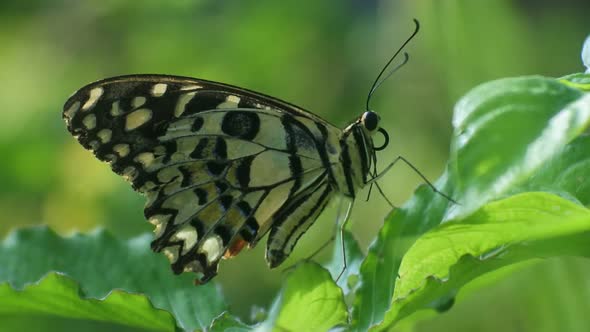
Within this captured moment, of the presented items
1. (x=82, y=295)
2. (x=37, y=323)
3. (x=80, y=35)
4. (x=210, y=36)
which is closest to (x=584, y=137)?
(x=82, y=295)

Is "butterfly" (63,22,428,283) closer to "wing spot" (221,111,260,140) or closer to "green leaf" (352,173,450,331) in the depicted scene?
"wing spot" (221,111,260,140)

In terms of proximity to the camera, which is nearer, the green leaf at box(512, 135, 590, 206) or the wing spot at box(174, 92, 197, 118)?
the green leaf at box(512, 135, 590, 206)

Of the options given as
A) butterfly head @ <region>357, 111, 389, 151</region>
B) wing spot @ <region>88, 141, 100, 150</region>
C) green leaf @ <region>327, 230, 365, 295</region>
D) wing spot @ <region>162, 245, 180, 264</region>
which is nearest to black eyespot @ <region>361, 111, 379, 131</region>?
butterfly head @ <region>357, 111, 389, 151</region>

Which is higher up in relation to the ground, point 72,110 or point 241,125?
point 72,110

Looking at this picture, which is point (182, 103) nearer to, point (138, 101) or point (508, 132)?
point (138, 101)

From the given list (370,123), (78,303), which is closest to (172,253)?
(78,303)

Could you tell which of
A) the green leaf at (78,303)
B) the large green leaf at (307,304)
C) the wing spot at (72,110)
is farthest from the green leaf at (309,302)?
the wing spot at (72,110)

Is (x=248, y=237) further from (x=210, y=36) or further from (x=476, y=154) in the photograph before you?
(x=210, y=36)
